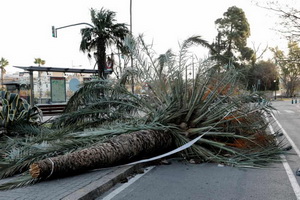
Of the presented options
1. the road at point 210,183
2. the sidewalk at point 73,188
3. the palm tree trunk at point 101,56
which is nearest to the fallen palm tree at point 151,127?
the sidewalk at point 73,188

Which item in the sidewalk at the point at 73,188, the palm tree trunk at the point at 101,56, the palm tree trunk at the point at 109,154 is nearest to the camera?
the sidewalk at the point at 73,188

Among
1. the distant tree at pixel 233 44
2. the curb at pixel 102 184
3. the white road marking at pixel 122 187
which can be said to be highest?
the distant tree at pixel 233 44

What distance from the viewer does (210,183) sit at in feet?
15.6

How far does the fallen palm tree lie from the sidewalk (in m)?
0.14

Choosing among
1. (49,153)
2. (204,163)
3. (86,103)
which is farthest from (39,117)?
(204,163)

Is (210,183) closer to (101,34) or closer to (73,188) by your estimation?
(73,188)

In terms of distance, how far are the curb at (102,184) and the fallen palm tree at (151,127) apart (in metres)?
0.22

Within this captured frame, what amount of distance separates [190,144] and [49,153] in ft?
8.70

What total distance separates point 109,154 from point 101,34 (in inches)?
462

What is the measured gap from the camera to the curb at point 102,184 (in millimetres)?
3845

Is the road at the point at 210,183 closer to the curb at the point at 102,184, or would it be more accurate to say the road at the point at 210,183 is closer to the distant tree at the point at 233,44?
the curb at the point at 102,184

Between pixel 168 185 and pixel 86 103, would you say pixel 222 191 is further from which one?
pixel 86 103

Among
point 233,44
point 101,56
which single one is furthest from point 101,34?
point 233,44

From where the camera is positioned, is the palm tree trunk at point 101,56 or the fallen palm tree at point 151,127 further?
the palm tree trunk at point 101,56
